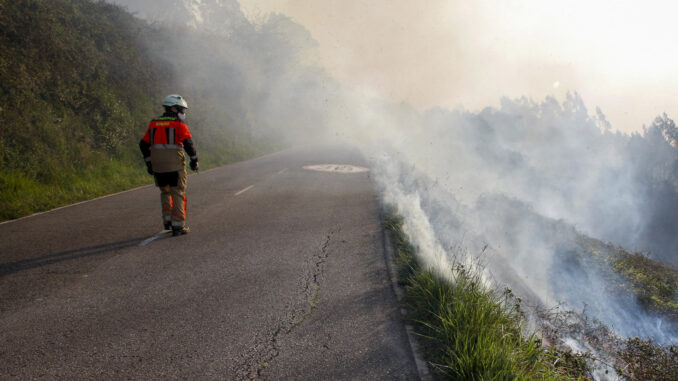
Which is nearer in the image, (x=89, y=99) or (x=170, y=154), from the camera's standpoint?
(x=170, y=154)

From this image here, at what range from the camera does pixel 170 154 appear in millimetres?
6199

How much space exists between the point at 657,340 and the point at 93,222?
1269 centimetres

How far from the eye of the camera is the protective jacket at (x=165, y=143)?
20.1 ft

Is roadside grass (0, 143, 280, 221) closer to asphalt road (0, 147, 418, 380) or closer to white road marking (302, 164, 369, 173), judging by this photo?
asphalt road (0, 147, 418, 380)

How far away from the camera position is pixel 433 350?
3090mm

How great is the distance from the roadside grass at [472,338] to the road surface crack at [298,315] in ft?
3.32

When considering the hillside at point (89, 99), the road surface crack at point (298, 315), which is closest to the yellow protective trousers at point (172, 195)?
the road surface crack at point (298, 315)

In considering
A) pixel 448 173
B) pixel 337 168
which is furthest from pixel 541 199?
pixel 337 168

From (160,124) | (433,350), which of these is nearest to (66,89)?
(160,124)

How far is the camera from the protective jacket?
20.1 feet

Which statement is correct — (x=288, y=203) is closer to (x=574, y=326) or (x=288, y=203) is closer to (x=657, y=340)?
(x=574, y=326)

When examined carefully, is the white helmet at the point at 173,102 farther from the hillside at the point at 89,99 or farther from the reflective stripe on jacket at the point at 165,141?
the hillside at the point at 89,99

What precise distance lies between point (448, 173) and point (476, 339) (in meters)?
21.6

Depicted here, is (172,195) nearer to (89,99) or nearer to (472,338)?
(472,338)
